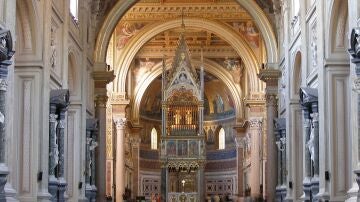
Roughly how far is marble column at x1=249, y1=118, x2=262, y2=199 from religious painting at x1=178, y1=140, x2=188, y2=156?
13.5ft

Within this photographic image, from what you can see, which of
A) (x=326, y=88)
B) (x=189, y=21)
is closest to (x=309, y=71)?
(x=326, y=88)

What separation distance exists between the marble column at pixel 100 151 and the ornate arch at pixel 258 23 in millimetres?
1899

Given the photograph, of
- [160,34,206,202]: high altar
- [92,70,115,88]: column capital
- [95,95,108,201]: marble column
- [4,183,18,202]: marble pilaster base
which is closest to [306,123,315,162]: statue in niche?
[4,183,18,202]: marble pilaster base

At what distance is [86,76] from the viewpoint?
101 feet

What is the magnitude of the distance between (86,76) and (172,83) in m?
15.5

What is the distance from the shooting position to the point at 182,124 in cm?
4666

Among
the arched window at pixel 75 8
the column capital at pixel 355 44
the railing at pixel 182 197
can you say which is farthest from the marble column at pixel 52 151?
the railing at pixel 182 197

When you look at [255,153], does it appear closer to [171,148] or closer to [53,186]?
[171,148]

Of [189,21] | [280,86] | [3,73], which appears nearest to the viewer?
[3,73]

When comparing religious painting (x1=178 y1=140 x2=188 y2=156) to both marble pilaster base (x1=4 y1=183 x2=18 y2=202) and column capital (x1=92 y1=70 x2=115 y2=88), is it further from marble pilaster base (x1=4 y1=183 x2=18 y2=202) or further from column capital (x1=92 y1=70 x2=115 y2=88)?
marble pilaster base (x1=4 y1=183 x2=18 y2=202)

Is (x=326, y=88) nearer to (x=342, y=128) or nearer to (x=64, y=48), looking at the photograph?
(x=342, y=128)

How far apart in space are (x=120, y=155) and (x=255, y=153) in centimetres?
797

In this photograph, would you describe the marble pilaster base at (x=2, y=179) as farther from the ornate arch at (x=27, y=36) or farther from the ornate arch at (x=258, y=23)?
the ornate arch at (x=258, y=23)

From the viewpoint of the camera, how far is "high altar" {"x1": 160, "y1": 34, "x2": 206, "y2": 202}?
45438 mm
